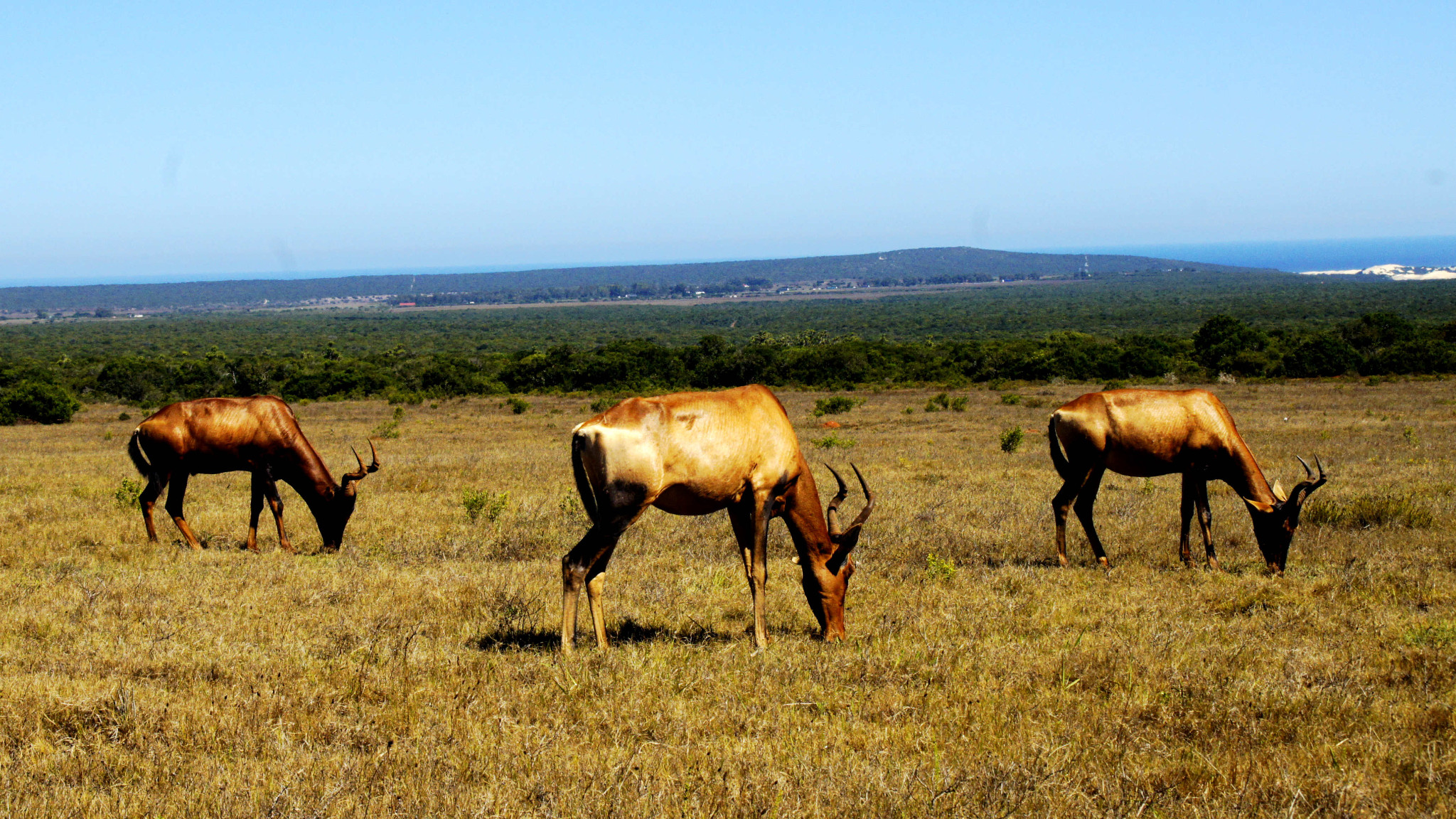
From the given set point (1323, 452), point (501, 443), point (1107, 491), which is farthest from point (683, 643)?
point (501, 443)

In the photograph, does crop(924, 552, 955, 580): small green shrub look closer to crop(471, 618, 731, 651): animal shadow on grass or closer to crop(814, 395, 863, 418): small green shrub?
crop(471, 618, 731, 651): animal shadow on grass

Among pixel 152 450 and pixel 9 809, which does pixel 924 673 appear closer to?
pixel 9 809

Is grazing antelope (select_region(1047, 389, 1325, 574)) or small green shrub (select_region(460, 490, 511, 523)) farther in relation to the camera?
small green shrub (select_region(460, 490, 511, 523))

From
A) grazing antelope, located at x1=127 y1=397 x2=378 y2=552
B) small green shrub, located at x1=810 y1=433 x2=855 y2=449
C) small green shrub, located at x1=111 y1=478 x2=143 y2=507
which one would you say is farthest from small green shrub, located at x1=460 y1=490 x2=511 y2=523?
small green shrub, located at x1=810 y1=433 x2=855 y2=449

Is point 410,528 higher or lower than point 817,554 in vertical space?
lower

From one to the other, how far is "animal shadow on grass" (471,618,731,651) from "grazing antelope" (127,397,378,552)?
14.9 feet

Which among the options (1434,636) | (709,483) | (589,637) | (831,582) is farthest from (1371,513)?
(589,637)

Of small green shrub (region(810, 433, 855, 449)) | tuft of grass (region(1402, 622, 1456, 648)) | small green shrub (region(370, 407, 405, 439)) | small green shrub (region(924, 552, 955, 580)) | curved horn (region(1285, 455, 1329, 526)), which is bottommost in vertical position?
small green shrub (region(370, 407, 405, 439))

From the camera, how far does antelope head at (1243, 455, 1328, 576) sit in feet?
32.1

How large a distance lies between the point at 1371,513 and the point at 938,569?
19.6ft

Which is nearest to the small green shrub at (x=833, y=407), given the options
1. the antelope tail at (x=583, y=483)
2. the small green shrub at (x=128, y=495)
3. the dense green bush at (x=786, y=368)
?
the dense green bush at (x=786, y=368)

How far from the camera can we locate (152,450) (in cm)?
1180

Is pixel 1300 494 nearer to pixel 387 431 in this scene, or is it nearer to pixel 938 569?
pixel 938 569

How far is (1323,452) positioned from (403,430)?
Result: 24.4 m
